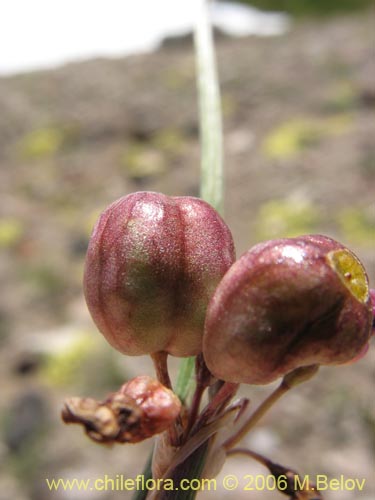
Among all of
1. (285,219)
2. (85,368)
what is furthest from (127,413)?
(285,219)

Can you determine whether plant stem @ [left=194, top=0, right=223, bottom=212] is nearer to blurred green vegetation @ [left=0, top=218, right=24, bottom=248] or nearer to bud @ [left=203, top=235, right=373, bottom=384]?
bud @ [left=203, top=235, right=373, bottom=384]

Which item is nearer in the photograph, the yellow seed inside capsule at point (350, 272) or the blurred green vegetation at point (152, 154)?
the yellow seed inside capsule at point (350, 272)

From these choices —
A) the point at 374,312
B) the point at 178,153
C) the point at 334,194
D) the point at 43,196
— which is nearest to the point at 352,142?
the point at 334,194

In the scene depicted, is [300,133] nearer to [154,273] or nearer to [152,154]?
[152,154]

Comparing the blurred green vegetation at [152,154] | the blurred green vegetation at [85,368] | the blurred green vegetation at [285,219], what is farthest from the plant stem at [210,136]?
the blurred green vegetation at [152,154]

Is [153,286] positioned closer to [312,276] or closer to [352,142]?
[312,276]

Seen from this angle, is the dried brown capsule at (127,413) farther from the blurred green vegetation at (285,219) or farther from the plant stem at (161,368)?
the blurred green vegetation at (285,219)

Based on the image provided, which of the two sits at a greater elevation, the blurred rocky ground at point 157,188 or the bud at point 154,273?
the bud at point 154,273
